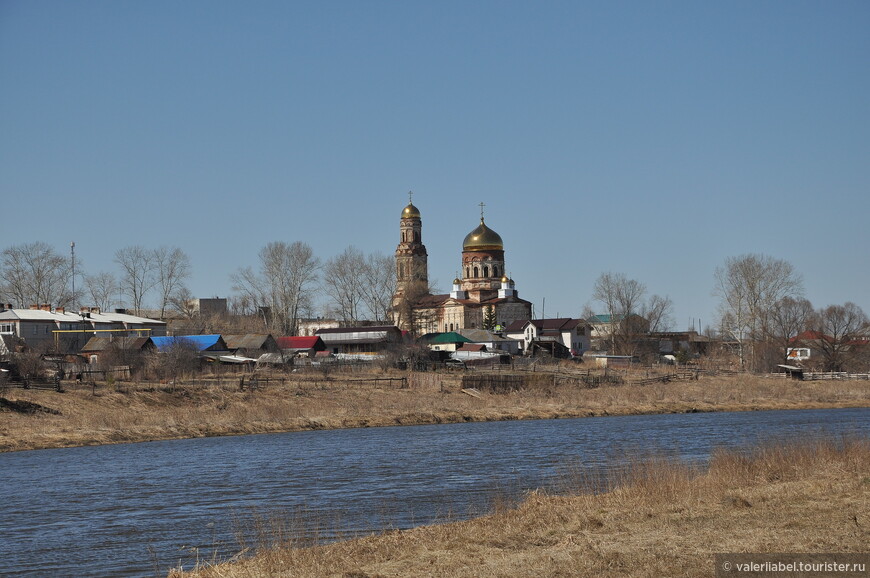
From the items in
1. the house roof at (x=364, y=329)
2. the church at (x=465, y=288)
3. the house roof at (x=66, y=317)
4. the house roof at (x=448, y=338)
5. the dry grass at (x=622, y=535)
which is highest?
the church at (x=465, y=288)

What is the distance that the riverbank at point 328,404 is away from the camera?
42.0m

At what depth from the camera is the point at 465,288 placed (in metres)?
131

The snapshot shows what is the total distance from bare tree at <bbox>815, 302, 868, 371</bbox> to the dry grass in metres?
71.9

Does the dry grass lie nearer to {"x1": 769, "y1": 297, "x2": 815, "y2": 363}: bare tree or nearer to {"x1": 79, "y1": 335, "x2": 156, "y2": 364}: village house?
{"x1": 79, "y1": 335, "x2": 156, "y2": 364}: village house

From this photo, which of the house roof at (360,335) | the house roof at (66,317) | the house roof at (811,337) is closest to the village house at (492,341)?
the house roof at (360,335)

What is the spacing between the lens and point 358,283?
113 metres

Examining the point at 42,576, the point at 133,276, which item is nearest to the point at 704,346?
the point at 133,276

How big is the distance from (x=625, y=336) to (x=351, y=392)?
2312 inches

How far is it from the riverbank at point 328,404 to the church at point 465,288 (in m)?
53.9

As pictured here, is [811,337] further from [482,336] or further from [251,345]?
[251,345]

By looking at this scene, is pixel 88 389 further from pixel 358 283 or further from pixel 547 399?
Result: pixel 358 283

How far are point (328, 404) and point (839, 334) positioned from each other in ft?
196

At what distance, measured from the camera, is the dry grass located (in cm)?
1290

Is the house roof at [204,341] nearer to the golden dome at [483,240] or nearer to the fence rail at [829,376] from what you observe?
the fence rail at [829,376]
